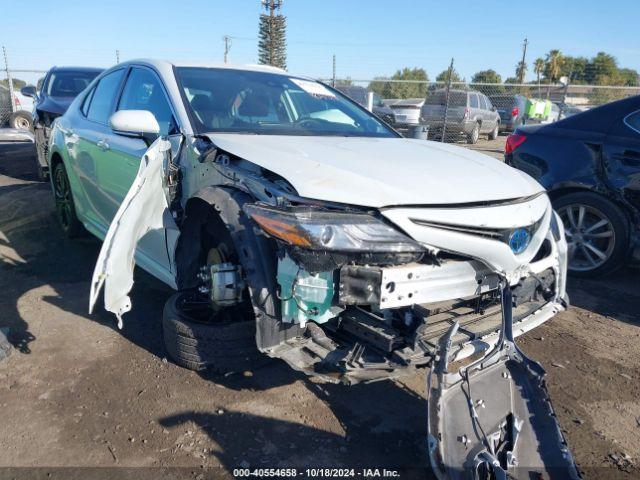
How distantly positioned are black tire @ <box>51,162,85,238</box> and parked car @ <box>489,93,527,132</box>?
1734cm

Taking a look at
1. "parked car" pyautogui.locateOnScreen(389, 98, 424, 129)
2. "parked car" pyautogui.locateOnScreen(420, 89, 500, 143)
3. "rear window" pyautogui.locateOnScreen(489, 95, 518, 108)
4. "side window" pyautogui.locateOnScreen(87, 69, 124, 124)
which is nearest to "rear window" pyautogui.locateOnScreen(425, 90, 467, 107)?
"parked car" pyautogui.locateOnScreen(420, 89, 500, 143)

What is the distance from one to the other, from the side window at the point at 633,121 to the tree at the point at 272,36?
32303 mm

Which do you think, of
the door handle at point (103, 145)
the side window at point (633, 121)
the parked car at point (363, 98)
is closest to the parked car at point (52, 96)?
the door handle at point (103, 145)

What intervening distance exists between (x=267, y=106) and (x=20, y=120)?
624 inches

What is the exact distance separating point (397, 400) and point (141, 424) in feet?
4.38

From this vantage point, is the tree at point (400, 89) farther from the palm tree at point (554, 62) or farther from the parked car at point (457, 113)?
the palm tree at point (554, 62)

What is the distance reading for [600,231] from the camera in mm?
4703

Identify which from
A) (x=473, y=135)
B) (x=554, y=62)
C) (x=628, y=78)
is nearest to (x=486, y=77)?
(x=628, y=78)

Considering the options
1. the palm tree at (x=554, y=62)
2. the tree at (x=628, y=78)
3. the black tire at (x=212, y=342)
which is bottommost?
the black tire at (x=212, y=342)

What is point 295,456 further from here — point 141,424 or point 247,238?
point 247,238

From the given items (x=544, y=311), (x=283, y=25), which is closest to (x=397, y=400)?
(x=544, y=311)

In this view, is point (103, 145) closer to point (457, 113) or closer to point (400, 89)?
point (457, 113)

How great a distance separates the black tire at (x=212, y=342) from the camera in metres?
2.80

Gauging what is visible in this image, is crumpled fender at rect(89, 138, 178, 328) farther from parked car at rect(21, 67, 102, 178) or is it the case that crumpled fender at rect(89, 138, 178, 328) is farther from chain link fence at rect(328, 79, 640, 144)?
chain link fence at rect(328, 79, 640, 144)
